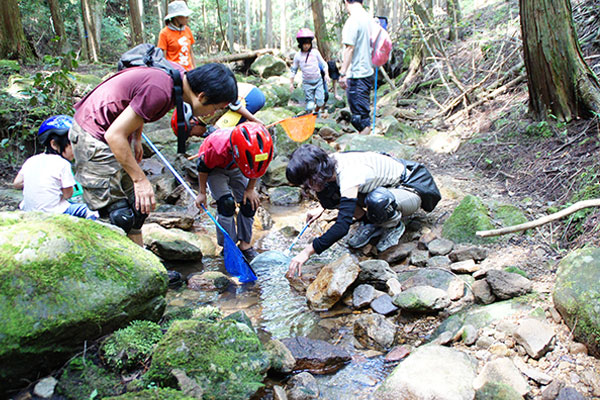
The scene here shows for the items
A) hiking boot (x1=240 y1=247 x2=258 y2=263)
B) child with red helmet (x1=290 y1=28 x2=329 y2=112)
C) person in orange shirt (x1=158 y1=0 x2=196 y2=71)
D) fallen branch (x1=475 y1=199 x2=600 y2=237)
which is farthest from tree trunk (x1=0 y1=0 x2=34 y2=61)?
fallen branch (x1=475 y1=199 x2=600 y2=237)

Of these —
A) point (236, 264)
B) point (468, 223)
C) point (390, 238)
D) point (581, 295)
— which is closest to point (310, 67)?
point (390, 238)

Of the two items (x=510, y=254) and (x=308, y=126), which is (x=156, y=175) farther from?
(x=510, y=254)

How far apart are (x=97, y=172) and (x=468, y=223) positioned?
308 cm

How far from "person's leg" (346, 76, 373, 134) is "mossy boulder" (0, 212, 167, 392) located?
188 inches

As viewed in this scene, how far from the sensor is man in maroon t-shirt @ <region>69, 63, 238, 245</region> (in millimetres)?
2475

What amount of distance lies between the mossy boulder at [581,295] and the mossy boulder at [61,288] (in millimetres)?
2295

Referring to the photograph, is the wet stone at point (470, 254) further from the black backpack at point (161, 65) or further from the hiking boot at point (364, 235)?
the black backpack at point (161, 65)

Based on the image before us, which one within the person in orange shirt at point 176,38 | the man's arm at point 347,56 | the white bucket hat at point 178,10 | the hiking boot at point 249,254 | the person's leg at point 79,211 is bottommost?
the hiking boot at point 249,254

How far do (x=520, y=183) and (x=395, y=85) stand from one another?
314 inches

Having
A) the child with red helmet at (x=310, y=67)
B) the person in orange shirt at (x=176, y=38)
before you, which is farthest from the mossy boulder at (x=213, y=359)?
the child with red helmet at (x=310, y=67)

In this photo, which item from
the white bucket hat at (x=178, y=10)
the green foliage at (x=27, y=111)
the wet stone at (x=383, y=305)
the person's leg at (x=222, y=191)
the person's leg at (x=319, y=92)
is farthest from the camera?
the person's leg at (x=319, y=92)

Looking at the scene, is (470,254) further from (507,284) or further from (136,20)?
(136,20)

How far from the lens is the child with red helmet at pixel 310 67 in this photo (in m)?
8.59

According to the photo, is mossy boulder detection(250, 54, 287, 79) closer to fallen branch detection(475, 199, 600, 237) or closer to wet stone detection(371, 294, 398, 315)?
wet stone detection(371, 294, 398, 315)
